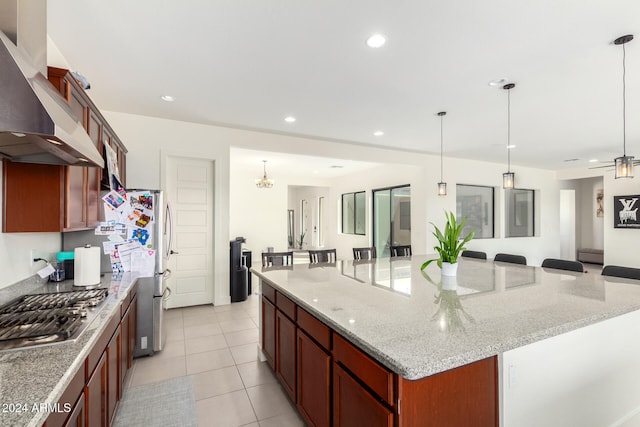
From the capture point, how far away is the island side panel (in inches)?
44.8

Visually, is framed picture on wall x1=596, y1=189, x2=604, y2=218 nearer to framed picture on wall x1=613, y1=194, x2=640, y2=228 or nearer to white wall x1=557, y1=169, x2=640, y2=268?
white wall x1=557, y1=169, x2=640, y2=268

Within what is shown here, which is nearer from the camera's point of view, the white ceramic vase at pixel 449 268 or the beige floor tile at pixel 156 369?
the white ceramic vase at pixel 449 268

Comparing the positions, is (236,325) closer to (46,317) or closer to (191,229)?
(191,229)

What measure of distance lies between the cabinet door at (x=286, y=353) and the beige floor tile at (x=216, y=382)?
420mm

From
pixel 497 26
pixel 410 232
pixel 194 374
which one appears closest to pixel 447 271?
pixel 497 26

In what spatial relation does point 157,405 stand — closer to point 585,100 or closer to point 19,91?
point 19,91

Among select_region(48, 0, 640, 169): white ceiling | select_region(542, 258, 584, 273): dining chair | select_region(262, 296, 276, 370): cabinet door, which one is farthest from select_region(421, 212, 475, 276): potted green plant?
select_region(542, 258, 584, 273): dining chair

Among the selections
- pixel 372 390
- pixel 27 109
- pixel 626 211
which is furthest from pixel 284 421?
pixel 626 211

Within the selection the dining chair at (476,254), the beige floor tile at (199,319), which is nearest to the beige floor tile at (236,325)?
the beige floor tile at (199,319)

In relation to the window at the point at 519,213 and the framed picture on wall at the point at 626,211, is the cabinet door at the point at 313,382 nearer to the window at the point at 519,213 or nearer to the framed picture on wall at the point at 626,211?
the window at the point at 519,213

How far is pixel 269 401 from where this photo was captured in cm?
225

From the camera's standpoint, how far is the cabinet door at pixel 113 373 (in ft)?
5.73

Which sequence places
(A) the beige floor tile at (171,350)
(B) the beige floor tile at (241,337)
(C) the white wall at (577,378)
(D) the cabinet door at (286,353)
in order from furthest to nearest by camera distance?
(B) the beige floor tile at (241,337), (A) the beige floor tile at (171,350), (D) the cabinet door at (286,353), (C) the white wall at (577,378)

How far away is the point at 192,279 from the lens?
461cm
